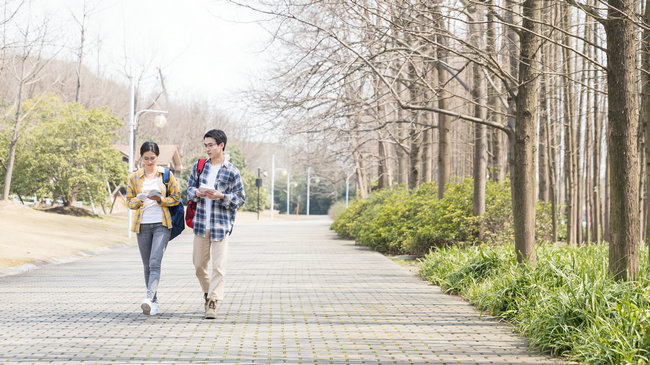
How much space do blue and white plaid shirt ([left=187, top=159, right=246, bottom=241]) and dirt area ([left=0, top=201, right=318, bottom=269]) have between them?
26.6ft

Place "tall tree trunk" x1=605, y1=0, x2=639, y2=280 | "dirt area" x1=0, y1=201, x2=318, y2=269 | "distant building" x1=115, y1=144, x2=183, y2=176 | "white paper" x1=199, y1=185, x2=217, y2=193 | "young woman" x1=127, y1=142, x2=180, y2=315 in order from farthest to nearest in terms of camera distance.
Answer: "distant building" x1=115, y1=144, x2=183, y2=176
"dirt area" x1=0, y1=201, x2=318, y2=269
"young woman" x1=127, y1=142, x2=180, y2=315
"white paper" x1=199, y1=185, x2=217, y2=193
"tall tree trunk" x1=605, y1=0, x2=639, y2=280

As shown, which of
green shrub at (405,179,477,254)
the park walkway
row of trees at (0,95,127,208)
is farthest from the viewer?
row of trees at (0,95,127,208)

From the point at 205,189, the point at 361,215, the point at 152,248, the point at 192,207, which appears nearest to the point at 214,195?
the point at 205,189

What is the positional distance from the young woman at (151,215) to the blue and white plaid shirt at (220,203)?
1.32ft

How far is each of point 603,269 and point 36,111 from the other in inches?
1574

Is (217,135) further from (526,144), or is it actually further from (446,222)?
(446,222)

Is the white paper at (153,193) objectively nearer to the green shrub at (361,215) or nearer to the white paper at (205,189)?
the white paper at (205,189)

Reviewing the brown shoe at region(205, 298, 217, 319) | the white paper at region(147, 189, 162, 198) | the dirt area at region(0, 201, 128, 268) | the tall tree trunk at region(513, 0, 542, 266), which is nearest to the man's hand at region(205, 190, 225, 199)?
the white paper at region(147, 189, 162, 198)

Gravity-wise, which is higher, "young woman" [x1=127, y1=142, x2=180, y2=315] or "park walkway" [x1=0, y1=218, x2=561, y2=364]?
"young woman" [x1=127, y1=142, x2=180, y2=315]

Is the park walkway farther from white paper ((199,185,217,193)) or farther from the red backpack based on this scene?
white paper ((199,185,217,193))

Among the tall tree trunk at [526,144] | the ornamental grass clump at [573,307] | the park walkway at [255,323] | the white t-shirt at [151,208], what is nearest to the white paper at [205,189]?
the white t-shirt at [151,208]

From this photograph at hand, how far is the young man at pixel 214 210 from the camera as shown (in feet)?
25.1

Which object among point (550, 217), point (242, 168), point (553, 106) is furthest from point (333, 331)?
point (242, 168)

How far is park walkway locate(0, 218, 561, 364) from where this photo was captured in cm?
580
